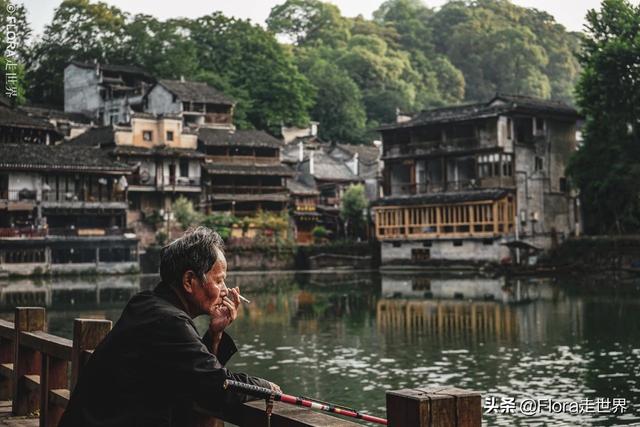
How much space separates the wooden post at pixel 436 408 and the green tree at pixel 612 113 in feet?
160

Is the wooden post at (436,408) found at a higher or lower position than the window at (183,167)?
lower

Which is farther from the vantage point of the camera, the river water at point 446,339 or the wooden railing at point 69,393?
the river water at point 446,339

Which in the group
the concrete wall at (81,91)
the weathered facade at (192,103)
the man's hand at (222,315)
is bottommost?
the man's hand at (222,315)

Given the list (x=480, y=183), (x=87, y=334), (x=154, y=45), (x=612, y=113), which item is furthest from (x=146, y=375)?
(x=154, y=45)

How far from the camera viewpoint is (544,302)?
115 ft

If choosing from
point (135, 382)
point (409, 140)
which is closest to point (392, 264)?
point (409, 140)

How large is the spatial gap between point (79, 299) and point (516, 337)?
69.3 ft

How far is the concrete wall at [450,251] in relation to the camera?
57.6 m

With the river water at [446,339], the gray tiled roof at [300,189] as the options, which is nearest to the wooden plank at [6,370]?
the river water at [446,339]

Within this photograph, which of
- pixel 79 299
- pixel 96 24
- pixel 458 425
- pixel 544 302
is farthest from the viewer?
pixel 96 24

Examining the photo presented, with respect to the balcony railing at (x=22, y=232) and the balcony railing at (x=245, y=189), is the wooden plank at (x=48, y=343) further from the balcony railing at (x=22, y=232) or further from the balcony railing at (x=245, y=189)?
the balcony railing at (x=245, y=189)

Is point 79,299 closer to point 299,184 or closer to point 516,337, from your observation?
point 516,337

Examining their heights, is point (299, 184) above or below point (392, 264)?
above

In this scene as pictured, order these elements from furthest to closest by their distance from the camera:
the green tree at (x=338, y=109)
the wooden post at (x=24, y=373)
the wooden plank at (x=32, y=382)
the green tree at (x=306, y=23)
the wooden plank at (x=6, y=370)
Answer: the green tree at (x=306, y=23)
the green tree at (x=338, y=109)
the wooden plank at (x=6, y=370)
the wooden post at (x=24, y=373)
the wooden plank at (x=32, y=382)
